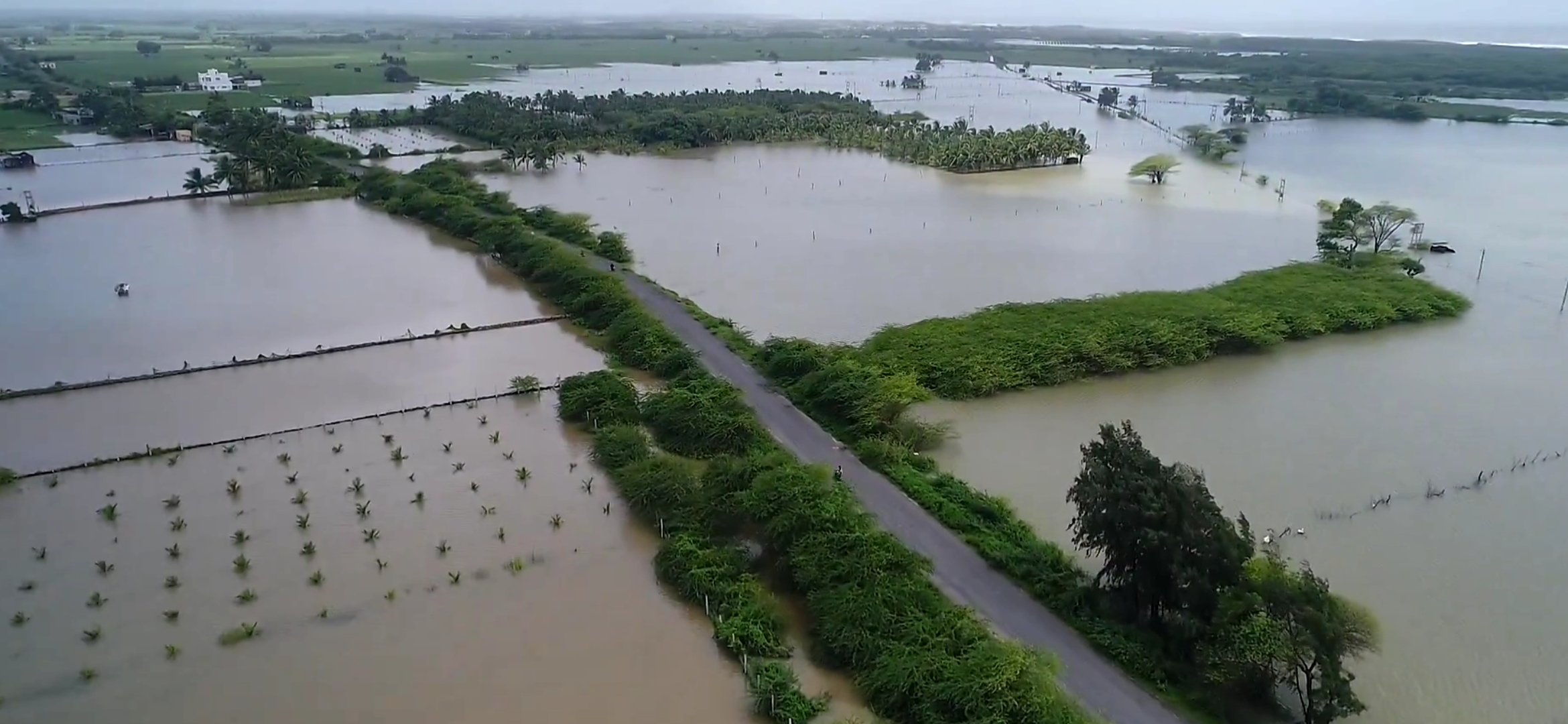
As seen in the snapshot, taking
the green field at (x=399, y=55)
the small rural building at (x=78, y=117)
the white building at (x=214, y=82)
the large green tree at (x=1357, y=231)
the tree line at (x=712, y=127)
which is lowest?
the large green tree at (x=1357, y=231)

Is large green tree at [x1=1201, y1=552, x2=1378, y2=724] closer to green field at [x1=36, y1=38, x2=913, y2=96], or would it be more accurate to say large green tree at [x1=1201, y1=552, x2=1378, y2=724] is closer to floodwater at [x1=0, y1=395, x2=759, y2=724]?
floodwater at [x1=0, y1=395, x2=759, y2=724]

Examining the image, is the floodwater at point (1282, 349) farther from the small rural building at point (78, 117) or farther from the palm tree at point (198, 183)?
the small rural building at point (78, 117)

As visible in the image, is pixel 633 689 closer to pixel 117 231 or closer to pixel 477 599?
pixel 477 599

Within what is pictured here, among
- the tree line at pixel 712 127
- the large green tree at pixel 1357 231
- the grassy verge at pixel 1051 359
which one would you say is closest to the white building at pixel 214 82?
the tree line at pixel 712 127

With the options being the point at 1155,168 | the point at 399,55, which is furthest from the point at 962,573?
the point at 399,55

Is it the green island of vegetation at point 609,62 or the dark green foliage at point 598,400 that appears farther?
the green island of vegetation at point 609,62

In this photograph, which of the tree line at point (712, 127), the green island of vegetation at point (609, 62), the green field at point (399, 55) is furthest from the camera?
the green field at point (399, 55)

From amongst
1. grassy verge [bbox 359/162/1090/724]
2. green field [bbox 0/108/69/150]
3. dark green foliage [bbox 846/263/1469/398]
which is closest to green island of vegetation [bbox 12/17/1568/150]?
green field [bbox 0/108/69/150]
